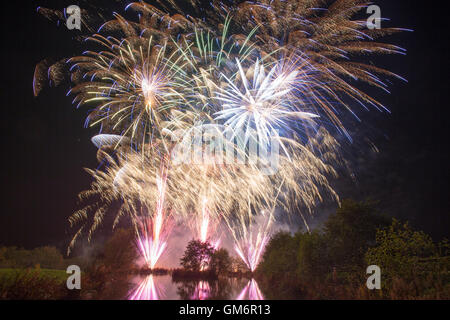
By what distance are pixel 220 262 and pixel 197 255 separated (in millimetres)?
4042

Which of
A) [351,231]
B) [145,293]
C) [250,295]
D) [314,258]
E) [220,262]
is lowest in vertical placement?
[220,262]

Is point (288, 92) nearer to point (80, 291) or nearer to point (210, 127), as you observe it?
point (210, 127)

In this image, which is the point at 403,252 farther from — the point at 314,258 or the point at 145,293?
the point at 145,293

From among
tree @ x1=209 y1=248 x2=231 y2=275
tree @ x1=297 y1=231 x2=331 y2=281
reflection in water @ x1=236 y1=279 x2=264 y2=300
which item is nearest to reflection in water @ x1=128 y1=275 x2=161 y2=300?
reflection in water @ x1=236 y1=279 x2=264 y2=300

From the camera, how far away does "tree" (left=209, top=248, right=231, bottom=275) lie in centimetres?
3759

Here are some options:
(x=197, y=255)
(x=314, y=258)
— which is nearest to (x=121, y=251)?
(x=197, y=255)

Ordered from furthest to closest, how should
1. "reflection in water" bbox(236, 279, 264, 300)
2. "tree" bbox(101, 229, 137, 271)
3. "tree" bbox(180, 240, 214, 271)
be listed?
"tree" bbox(180, 240, 214, 271) → "tree" bbox(101, 229, 137, 271) → "reflection in water" bbox(236, 279, 264, 300)

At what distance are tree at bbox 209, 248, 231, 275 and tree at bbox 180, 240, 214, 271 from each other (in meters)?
0.88

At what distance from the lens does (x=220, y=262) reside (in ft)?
127

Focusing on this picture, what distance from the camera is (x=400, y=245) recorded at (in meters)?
14.2

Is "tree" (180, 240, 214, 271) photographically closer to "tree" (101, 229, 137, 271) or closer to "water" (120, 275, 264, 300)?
"tree" (101, 229, 137, 271)

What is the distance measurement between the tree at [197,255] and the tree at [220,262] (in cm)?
88

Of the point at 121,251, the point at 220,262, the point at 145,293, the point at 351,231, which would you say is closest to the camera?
the point at 145,293
